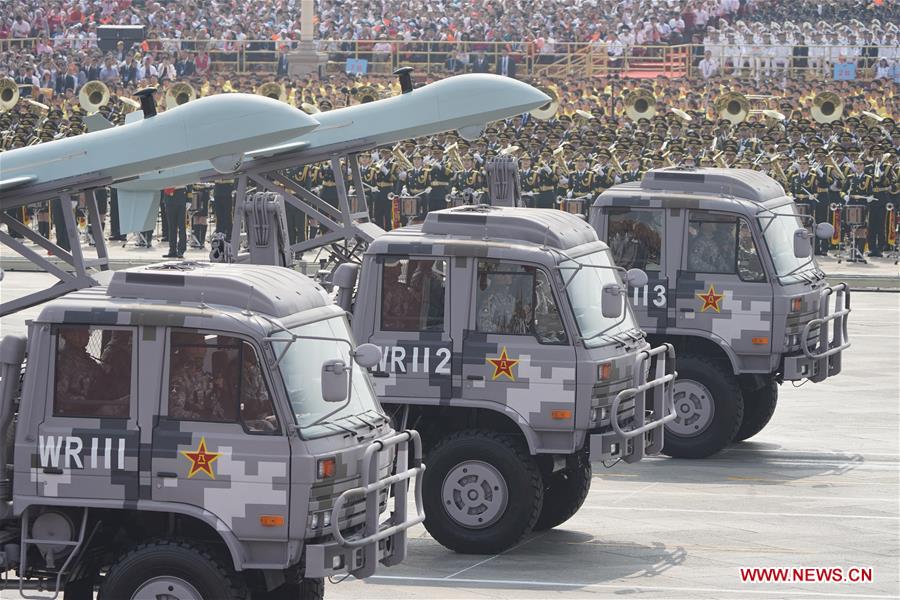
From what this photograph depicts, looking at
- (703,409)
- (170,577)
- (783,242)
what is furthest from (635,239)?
(170,577)

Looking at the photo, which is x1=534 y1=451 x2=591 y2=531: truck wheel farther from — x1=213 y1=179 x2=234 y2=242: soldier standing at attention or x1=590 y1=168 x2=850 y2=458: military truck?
x1=213 y1=179 x2=234 y2=242: soldier standing at attention

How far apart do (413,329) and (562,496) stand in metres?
1.91

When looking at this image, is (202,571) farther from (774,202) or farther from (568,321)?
(774,202)

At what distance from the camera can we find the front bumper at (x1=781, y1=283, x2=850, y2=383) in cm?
1808

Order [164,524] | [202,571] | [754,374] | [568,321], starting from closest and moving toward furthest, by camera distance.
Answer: [202,571] → [164,524] → [568,321] → [754,374]

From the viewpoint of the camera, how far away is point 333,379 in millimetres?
10133

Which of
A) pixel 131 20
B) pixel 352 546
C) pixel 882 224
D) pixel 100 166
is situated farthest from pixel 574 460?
pixel 131 20

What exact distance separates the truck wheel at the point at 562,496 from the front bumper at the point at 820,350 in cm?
400

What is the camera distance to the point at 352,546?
A: 1026 cm

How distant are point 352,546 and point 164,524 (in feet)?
4.05

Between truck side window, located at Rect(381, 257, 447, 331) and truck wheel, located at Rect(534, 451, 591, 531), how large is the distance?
5.57ft

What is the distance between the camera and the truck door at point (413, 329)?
46.4ft

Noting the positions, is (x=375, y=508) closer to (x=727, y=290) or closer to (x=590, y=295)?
(x=590, y=295)

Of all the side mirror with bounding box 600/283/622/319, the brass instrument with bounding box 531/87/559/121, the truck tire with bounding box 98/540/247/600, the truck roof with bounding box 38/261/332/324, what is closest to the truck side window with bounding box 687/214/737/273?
the side mirror with bounding box 600/283/622/319
